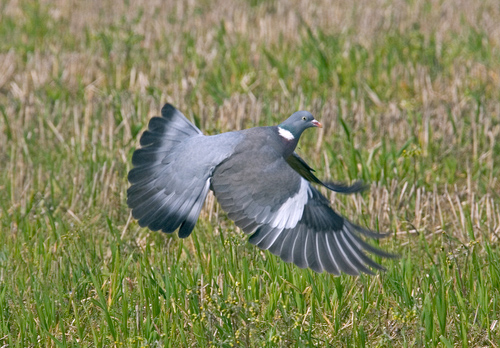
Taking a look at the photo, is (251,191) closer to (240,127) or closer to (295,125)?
(295,125)

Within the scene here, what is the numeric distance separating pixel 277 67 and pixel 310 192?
3.92 meters

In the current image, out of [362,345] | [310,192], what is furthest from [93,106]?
[362,345]

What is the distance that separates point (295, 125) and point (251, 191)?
618 mm

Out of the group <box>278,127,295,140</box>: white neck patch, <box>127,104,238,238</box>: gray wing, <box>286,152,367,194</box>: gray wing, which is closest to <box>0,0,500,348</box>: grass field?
<box>127,104,238,238</box>: gray wing

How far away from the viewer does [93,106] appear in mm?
6617

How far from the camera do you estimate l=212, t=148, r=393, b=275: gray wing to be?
362 cm

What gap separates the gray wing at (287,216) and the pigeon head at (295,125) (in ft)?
0.95

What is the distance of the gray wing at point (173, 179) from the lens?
4.13 m

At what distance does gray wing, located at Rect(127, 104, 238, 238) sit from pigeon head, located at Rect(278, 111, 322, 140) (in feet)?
0.97

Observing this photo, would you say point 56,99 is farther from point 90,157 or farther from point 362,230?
point 362,230

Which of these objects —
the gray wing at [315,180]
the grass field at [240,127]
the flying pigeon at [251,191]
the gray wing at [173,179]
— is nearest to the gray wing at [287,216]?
the flying pigeon at [251,191]

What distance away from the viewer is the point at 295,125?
437 cm

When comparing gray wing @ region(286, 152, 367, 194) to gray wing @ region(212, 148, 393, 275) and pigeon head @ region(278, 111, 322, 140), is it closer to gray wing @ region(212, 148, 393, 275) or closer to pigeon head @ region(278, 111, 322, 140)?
pigeon head @ region(278, 111, 322, 140)

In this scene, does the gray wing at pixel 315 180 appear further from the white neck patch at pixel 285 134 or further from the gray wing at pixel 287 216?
the gray wing at pixel 287 216
